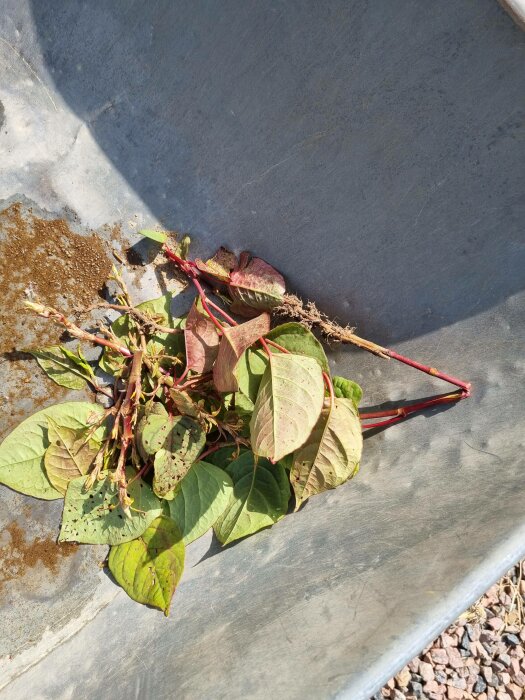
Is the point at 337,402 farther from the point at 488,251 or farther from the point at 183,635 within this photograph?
the point at 183,635

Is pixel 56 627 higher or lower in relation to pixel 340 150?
lower

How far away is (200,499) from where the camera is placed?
112 cm

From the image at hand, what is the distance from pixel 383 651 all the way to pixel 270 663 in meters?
0.19

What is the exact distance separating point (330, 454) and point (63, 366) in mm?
634

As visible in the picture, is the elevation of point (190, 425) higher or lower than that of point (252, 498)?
higher

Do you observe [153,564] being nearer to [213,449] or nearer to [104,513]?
[104,513]

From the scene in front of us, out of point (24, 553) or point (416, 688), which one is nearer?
point (24, 553)

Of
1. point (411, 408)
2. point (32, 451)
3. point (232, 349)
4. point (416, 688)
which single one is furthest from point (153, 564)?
point (416, 688)

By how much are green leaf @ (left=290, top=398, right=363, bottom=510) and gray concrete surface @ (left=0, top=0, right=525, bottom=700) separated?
7 centimetres

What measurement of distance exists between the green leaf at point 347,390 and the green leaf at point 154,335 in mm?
351

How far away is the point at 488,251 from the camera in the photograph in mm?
1009

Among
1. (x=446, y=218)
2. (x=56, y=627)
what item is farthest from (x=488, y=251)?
(x=56, y=627)

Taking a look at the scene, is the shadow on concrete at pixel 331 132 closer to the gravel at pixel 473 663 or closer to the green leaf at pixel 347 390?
the green leaf at pixel 347 390

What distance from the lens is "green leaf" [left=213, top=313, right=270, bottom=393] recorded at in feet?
3.41
